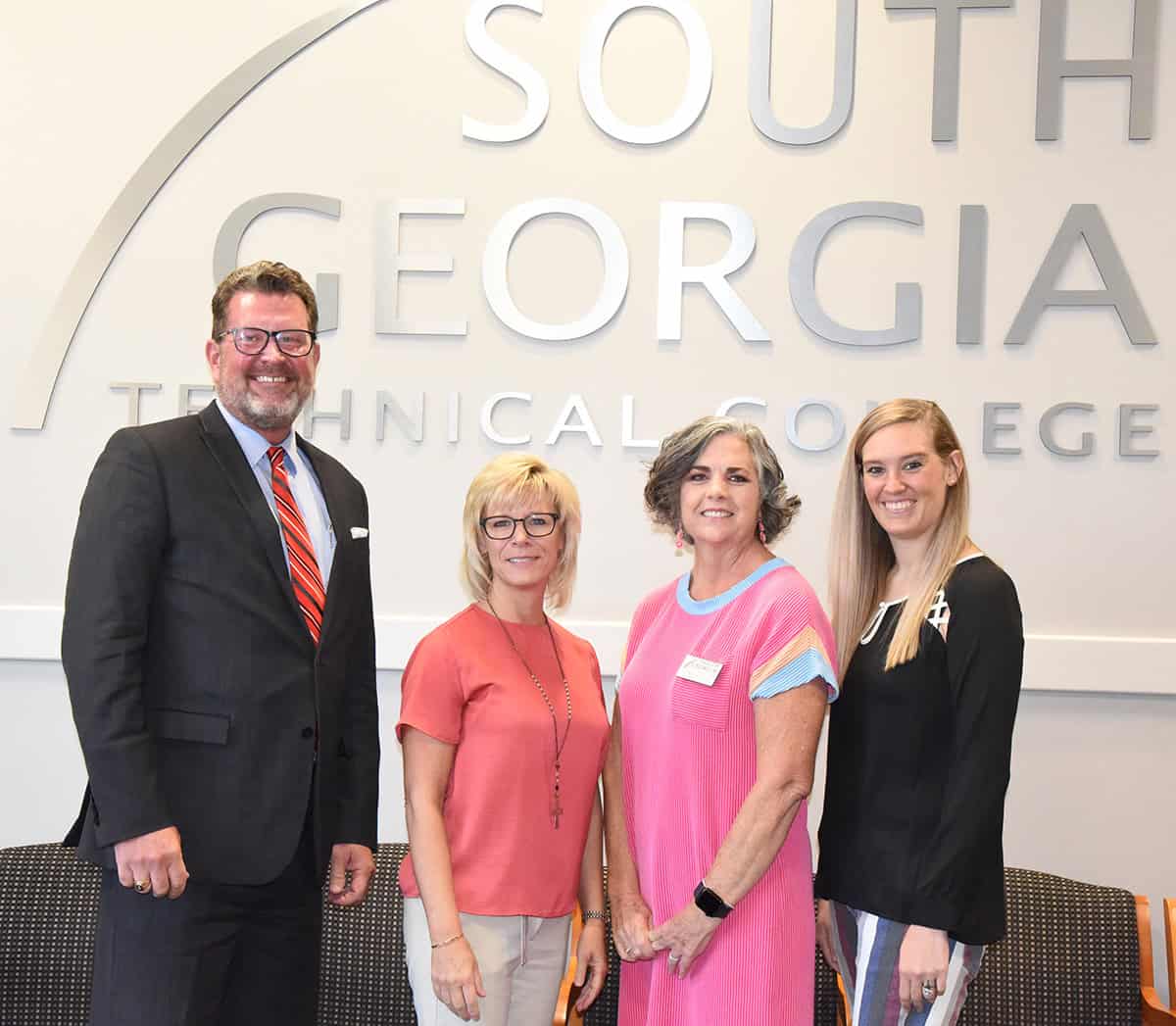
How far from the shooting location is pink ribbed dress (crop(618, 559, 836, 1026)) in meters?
2.06

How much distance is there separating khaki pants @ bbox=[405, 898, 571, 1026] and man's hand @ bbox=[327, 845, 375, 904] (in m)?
0.17

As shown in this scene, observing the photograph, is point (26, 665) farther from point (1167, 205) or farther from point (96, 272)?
point (1167, 205)

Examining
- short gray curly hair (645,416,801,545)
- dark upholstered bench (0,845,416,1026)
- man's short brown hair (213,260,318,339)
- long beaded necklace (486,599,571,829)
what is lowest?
dark upholstered bench (0,845,416,1026)

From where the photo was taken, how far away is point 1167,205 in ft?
11.4

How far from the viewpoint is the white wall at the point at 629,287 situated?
348cm

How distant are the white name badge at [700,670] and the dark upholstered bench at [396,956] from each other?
1.45 m

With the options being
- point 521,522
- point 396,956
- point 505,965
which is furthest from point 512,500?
point 396,956

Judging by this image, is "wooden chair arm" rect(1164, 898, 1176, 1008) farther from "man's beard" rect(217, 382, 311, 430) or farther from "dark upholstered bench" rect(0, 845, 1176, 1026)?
"man's beard" rect(217, 382, 311, 430)

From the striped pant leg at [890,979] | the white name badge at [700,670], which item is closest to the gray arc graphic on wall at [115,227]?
the white name badge at [700,670]

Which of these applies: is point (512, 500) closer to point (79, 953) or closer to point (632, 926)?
point (632, 926)

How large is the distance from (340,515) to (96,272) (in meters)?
1.88

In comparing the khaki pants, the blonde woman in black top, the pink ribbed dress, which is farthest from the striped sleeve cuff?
the khaki pants

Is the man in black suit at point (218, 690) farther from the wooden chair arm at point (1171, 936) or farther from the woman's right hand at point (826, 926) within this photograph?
the wooden chair arm at point (1171, 936)

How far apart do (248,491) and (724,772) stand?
0.96 meters
